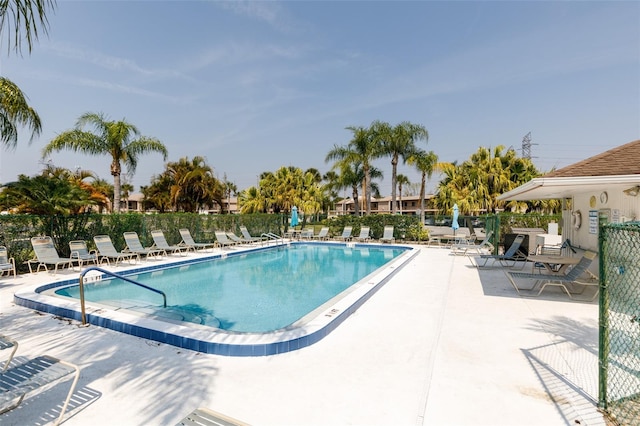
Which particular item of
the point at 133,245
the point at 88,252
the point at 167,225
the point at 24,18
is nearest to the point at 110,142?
the point at 167,225

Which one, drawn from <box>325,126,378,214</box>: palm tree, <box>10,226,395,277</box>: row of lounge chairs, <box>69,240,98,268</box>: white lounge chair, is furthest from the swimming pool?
<box>325,126,378,214</box>: palm tree

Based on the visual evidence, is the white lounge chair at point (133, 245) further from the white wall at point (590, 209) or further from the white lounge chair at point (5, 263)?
the white wall at point (590, 209)

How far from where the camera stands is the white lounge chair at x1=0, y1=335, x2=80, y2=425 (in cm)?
245

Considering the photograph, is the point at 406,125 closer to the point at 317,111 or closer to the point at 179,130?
the point at 317,111

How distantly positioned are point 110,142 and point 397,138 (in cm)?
1733

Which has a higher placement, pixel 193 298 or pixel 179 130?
pixel 179 130

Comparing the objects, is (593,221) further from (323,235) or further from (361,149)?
(361,149)

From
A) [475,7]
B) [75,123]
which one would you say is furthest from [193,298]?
[475,7]

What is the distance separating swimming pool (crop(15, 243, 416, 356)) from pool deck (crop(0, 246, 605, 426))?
21cm

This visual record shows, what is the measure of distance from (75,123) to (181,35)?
24.4ft

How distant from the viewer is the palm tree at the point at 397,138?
901 inches

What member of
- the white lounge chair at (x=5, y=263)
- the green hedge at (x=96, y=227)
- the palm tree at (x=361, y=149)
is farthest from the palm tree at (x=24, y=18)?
the palm tree at (x=361, y=149)

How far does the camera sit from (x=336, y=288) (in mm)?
9312

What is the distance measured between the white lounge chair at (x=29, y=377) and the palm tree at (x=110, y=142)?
609 inches
